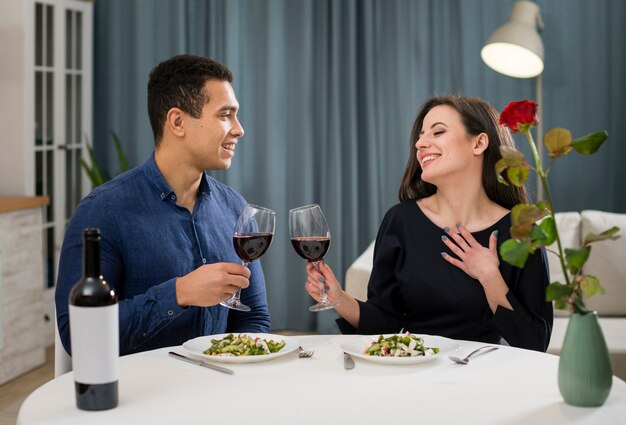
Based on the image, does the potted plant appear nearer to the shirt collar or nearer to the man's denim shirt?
the man's denim shirt

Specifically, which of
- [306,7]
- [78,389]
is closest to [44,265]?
[306,7]

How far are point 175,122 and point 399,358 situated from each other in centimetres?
96

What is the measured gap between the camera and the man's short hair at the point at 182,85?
2219mm

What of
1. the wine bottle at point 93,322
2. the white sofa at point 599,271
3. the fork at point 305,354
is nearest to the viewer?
the wine bottle at point 93,322

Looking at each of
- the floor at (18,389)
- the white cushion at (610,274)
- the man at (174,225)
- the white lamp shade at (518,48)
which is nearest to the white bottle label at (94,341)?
the man at (174,225)

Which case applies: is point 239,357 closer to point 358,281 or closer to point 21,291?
point 358,281

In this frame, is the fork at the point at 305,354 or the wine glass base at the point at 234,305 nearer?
the fork at the point at 305,354

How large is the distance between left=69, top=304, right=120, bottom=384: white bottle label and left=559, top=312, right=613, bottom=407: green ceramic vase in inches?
27.5

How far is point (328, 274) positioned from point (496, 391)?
60 cm

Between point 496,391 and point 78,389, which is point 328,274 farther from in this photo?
point 78,389

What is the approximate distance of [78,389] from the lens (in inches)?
52.1

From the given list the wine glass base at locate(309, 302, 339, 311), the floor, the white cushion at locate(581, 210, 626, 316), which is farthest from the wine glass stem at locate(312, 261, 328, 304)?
the white cushion at locate(581, 210, 626, 316)

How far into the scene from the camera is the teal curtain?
500 cm

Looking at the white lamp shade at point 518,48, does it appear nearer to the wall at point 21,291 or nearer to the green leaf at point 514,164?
the wall at point 21,291
